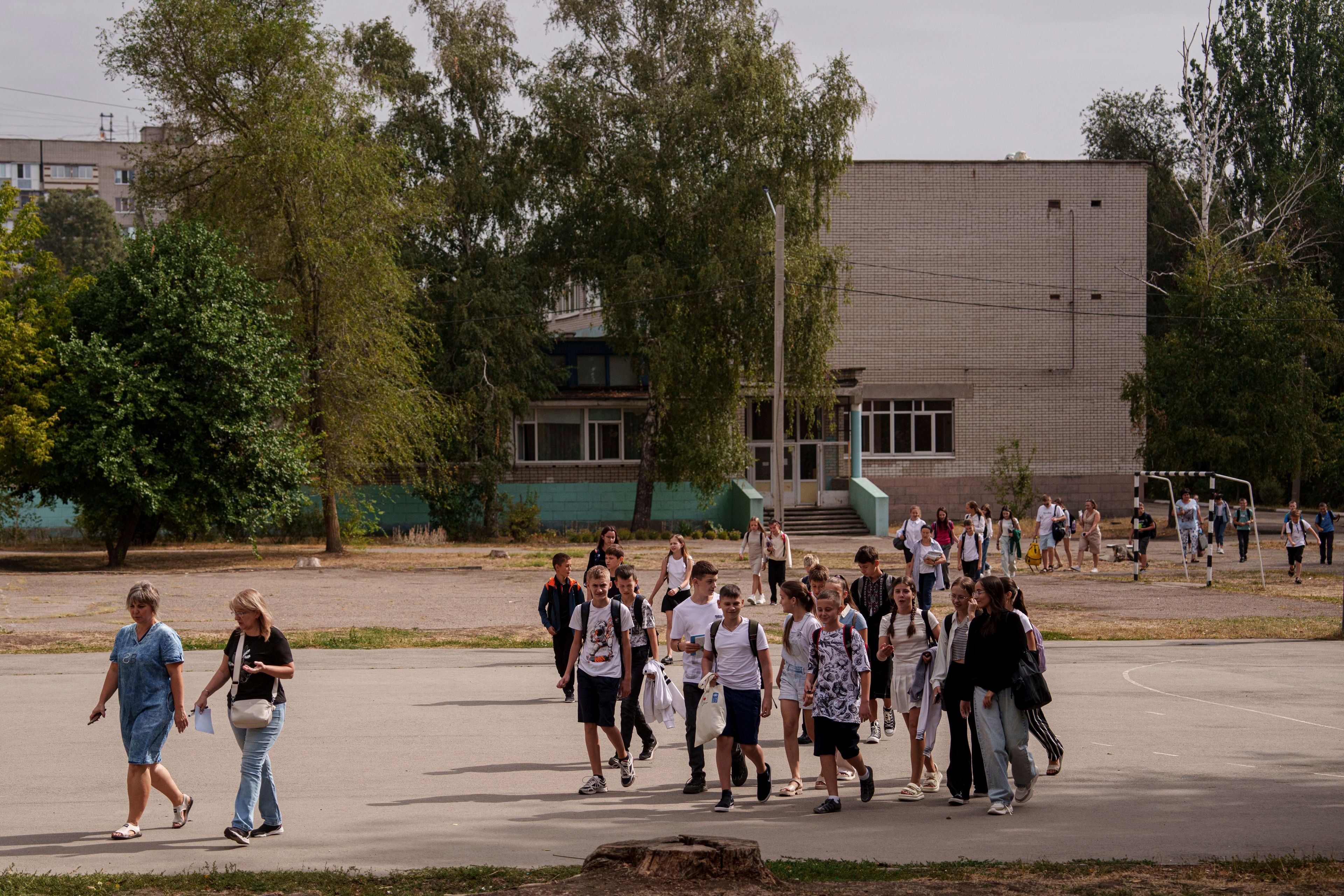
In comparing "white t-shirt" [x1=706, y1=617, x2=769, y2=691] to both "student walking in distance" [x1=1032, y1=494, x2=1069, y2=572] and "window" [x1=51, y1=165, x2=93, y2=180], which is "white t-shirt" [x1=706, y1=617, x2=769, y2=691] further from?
"window" [x1=51, y1=165, x2=93, y2=180]

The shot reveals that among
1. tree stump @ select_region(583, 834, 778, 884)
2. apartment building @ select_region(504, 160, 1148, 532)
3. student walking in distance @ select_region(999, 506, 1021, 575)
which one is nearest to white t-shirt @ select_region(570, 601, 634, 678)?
tree stump @ select_region(583, 834, 778, 884)

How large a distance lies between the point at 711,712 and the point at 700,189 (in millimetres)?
28261

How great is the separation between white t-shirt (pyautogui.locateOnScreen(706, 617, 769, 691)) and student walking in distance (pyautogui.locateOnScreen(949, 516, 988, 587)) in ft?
45.5

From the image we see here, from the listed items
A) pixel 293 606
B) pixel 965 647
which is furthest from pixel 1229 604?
pixel 293 606

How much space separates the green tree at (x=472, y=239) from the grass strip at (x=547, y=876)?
97.2 feet

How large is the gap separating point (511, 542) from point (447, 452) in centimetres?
360

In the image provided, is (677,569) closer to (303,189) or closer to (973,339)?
(303,189)

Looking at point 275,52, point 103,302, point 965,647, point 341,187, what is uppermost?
point 275,52

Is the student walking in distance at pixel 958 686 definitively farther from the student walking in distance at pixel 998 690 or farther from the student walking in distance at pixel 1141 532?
the student walking in distance at pixel 1141 532

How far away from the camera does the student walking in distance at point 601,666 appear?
8.53 meters

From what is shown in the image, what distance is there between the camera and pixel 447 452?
3697 cm

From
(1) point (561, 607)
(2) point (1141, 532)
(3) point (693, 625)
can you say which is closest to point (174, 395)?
(1) point (561, 607)

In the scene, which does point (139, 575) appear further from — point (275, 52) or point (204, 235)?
point (275, 52)

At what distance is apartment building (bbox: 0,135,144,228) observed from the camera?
304 ft
